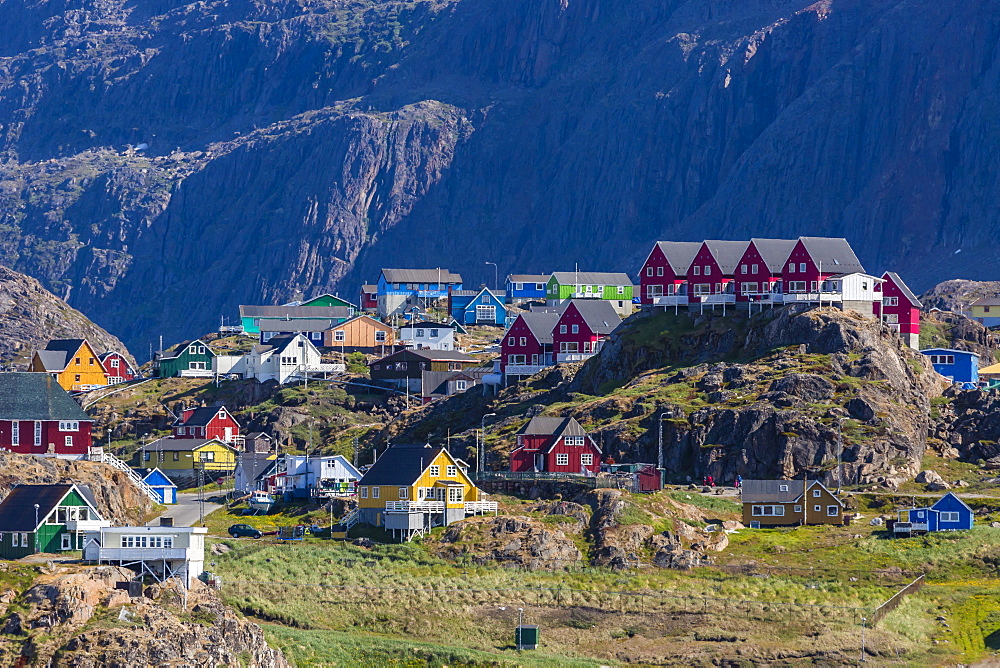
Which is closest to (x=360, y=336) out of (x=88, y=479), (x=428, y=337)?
(x=428, y=337)

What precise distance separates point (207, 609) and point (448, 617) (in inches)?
652

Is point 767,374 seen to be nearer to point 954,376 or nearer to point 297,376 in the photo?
point 954,376

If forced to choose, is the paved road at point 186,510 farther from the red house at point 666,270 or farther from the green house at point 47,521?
the red house at point 666,270

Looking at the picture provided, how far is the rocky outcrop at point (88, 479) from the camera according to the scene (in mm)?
114375

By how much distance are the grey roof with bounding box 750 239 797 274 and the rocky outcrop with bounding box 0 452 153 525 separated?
168 feet

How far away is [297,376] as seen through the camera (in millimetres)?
180375

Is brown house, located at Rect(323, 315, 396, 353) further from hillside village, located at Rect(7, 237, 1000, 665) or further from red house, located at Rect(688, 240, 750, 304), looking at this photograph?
red house, located at Rect(688, 240, 750, 304)

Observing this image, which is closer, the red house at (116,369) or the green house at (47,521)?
the green house at (47,521)

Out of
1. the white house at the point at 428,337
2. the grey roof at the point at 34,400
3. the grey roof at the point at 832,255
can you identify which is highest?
the grey roof at the point at 832,255

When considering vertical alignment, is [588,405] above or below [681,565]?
above

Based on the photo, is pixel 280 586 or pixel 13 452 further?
pixel 13 452

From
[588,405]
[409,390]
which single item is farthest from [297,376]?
[588,405]

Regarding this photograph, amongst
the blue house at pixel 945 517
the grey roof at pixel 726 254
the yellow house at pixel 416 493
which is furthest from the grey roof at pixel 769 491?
the grey roof at pixel 726 254

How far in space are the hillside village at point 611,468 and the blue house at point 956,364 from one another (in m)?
0.19
